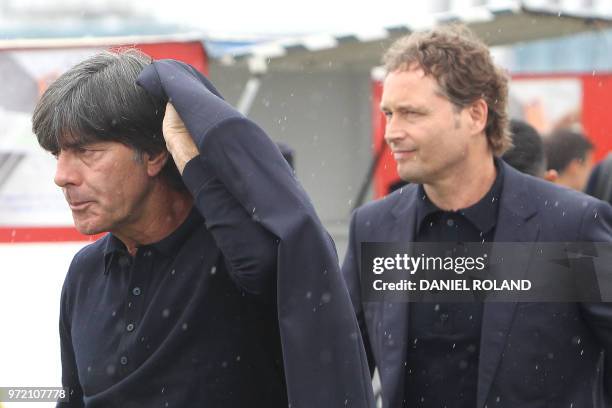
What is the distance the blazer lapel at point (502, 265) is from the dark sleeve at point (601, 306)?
7.0 inches

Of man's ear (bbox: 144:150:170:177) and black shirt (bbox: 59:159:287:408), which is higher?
man's ear (bbox: 144:150:170:177)

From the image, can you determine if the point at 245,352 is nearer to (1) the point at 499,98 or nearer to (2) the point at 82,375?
(2) the point at 82,375

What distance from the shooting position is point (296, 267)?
2.08 m

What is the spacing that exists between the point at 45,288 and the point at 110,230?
353 centimetres

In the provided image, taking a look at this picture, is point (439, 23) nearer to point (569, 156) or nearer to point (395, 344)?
point (569, 156)

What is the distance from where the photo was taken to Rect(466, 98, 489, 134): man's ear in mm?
3732

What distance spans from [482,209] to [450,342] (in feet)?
1.64

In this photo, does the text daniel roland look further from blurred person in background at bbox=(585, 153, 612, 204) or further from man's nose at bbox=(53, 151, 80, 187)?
blurred person in background at bbox=(585, 153, 612, 204)

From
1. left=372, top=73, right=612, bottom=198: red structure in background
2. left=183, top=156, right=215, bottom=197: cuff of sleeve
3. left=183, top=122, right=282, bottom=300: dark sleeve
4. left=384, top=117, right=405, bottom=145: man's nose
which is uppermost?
left=183, top=156, right=215, bottom=197: cuff of sleeve

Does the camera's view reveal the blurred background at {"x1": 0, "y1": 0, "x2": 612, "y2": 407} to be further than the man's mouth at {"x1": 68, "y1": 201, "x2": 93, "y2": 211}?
Yes

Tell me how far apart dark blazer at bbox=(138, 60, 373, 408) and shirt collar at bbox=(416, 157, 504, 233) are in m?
1.46

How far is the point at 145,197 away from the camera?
2494mm

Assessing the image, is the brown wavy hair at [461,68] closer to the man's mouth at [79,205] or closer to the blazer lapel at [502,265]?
the blazer lapel at [502,265]

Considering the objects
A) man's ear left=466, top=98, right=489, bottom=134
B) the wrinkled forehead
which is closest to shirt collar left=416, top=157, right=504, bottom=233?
man's ear left=466, top=98, right=489, bottom=134
